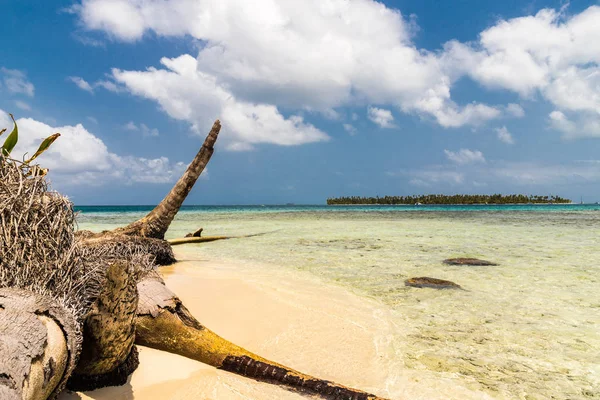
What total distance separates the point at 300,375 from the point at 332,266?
6.60 metres

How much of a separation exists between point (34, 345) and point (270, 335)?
3004 mm

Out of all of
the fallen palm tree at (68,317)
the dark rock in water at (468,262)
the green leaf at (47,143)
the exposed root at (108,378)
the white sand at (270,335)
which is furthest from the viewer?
the dark rock in water at (468,262)

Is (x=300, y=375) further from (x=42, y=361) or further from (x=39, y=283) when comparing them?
(x=39, y=283)

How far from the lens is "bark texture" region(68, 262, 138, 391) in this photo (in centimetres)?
279

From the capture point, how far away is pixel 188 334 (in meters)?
3.72

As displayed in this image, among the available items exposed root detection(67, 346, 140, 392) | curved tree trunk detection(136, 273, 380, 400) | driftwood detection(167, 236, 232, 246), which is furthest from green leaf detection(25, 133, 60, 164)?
driftwood detection(167, 236, 232, 246)

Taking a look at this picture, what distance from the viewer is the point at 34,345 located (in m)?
2.16

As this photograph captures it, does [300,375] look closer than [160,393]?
No

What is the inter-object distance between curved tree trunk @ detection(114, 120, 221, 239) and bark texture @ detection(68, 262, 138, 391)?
6614mm

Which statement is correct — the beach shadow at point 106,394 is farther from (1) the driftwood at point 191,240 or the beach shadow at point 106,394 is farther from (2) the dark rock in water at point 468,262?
(1) the driftwood at point 191,240

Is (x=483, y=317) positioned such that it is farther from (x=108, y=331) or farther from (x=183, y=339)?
(x=108, y=331)

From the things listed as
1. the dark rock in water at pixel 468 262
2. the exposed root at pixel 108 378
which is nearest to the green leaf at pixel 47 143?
the exposed root at pixel 108 378

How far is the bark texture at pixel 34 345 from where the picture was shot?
77.3 inches

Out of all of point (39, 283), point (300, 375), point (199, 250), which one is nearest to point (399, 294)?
point (300, 375)
